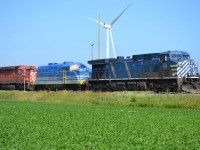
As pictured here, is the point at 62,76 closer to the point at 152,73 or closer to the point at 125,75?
the point at 125,75

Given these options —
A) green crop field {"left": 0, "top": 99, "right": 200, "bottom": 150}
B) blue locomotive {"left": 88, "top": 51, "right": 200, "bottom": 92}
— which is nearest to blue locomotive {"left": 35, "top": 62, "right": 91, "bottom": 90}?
blue locomotive {"left": 88, "top": 51, "right": 200, "bottom": 92}

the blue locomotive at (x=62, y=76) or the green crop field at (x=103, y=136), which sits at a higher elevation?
the blue locomotive at (x=62, y=76)

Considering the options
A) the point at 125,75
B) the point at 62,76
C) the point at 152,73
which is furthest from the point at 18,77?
the point at 152,73

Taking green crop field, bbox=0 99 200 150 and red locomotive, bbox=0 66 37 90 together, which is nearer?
green crop field, bbox=0 99 200 150

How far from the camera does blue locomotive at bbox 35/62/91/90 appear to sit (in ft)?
129

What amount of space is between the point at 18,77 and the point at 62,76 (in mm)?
9614

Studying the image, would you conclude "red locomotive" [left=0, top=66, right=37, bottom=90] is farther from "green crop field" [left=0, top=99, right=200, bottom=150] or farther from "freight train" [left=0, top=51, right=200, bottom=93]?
"green crop field" [left=0, top=99, right=200, bottom=150]

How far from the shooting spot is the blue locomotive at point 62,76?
3925cm

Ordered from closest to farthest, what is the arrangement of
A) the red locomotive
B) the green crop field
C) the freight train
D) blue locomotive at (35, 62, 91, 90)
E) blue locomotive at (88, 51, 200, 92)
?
the green crop field < blue locomotive at (88, 51, 200, 92) < the freight train < blue locomotive at (35, 62, 91, 90) < the red locomotive

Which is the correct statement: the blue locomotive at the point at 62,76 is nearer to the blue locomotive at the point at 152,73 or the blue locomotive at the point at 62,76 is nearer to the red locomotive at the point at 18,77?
the red locomotive at the point at 18,77

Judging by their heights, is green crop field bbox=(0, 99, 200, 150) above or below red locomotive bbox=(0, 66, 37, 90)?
below

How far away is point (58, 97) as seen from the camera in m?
31.6

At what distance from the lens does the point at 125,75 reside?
33.6m

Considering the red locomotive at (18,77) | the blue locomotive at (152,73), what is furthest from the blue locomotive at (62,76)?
the blue locomotive at (152,73)
